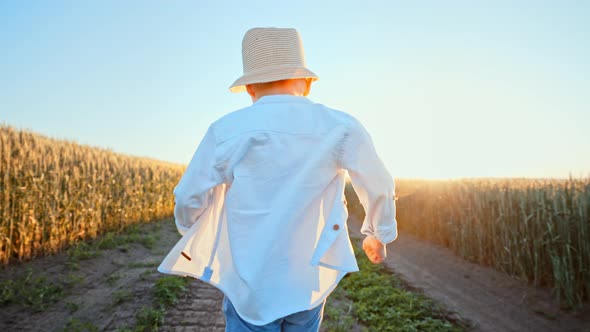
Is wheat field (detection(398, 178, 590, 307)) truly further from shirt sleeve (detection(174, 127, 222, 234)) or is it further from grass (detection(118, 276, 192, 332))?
shirt sleeve (detection(174, 127, 222, 234))

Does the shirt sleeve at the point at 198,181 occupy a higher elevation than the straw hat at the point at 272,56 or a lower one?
lower

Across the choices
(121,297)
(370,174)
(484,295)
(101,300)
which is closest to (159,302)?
(121,297)

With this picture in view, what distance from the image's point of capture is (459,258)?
757 cm

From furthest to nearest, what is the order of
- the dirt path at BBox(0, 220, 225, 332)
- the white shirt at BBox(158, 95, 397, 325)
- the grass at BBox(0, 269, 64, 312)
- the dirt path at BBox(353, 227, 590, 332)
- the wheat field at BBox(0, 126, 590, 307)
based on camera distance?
the wheat field at BBox(0, 126, 590, 307) → the grass at BBox(0, 269, 64, 312) → the dirt path at BBox(353, 227, 590, 332) → the dirt path at BBox(0, 220, 225, 332) → the white shirt at BBox(158, 95, 397, 325)

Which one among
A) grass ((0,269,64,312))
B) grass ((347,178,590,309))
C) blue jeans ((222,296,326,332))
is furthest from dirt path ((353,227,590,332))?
grass ((0,269,64,312))

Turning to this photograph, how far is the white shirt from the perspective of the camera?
161 centimetres

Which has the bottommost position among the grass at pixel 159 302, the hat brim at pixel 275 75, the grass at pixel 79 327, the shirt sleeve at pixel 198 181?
the grass at pixel 79 327

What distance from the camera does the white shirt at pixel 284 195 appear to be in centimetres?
161

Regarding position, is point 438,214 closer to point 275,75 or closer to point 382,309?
point 382,309

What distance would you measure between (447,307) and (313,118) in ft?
13.2

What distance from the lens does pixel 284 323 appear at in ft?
5.63

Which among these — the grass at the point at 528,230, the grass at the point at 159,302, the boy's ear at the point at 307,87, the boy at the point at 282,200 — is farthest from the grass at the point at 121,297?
the grass at the point at 528,230

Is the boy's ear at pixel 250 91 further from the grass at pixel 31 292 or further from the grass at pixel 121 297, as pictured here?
the grass at pixel 31 292

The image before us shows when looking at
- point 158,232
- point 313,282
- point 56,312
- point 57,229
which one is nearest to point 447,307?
point 313,282
